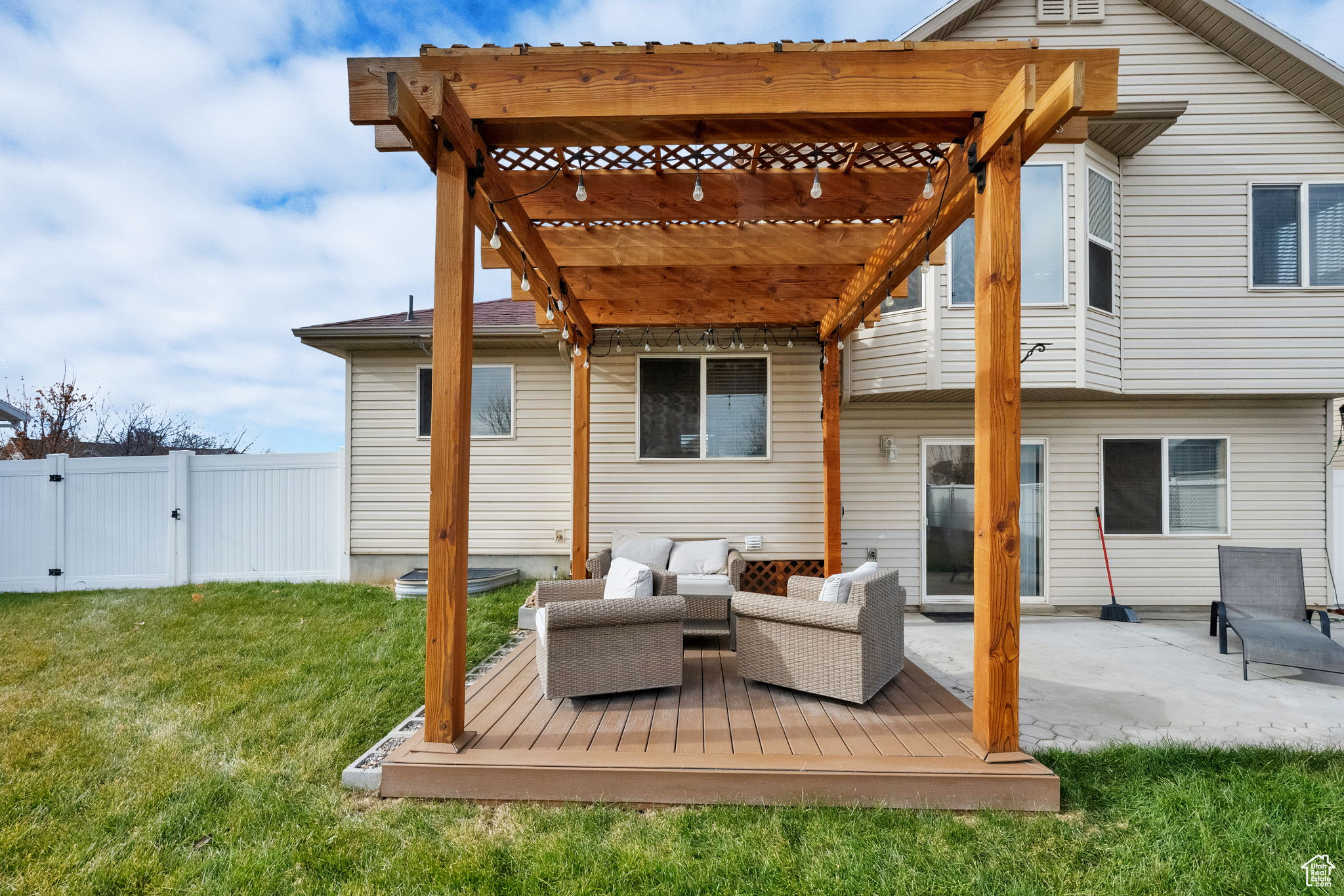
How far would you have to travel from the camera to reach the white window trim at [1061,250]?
5.99m

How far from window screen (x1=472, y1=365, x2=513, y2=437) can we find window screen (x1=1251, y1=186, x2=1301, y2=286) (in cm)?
804

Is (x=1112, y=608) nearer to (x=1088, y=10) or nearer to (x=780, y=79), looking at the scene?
(x=1088, y=10)

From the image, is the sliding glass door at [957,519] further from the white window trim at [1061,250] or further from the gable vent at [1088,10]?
the gable vent at [1088,10]

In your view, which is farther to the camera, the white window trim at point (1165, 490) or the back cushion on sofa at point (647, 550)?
the white window trim at point (1165, 490)

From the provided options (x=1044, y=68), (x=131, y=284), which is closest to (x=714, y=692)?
(x=1044, y=68)

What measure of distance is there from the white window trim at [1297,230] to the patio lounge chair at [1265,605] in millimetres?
3106

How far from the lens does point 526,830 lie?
8.04ft

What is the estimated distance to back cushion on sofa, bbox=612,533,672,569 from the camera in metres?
6.04

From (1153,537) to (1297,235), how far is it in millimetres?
3414

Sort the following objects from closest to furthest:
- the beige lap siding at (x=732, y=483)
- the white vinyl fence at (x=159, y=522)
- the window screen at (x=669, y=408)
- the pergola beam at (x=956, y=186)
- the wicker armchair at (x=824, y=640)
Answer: the pergola beam at (x=956, y=186)
the wicker armchair at (x=824, y=640)
the beige lap siding at (x=732, y=483)
the window screen at (x=669, y=408)
the white vinyl fence at (x=159, y=522)

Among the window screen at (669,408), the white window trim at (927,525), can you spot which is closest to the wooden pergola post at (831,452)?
the white window trim at (927,525)

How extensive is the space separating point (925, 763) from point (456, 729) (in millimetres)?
2071

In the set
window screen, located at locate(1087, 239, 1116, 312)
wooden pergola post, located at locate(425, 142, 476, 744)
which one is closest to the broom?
window screen, located at locate(1087, 239, 1116, 312)

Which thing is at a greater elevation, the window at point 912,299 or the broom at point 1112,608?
the window at point 912,299
